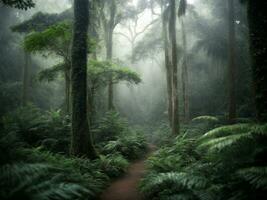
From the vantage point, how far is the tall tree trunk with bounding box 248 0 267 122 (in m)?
6.09

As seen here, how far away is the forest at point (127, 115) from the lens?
16.5ft

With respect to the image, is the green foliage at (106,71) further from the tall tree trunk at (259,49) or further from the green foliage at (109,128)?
the tall tree trunk at (259,49)

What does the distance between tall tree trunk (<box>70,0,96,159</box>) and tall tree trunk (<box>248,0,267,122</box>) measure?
5932 mm

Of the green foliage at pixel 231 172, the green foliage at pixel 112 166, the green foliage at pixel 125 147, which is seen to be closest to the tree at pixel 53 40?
the green foliage at pixel 125 147

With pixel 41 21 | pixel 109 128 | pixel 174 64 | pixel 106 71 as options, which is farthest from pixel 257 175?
pixel 41 21

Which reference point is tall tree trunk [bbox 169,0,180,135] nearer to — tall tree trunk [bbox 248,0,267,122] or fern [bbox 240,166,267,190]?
tall tree trunk [bbox 248,0,267,122]

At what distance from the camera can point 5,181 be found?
403 cm

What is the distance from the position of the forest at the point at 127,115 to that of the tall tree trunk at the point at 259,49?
2cm

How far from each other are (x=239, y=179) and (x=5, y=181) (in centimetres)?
399

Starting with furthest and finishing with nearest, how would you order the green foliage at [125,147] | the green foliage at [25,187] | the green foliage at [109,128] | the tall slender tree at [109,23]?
the tall slender tree at [109,23], the green foliage at [109,128], the green foliage at [125,147], the green foliage at [25,187]

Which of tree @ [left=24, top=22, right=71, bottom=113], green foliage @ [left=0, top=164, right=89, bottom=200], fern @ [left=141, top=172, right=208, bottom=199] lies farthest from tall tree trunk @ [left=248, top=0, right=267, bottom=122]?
tree @ [left=24, top=22, right=71, bottom=113]

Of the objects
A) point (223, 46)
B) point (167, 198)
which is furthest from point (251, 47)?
point (223, 46)

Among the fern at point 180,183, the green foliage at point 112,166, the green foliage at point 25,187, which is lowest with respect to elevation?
the green foliage at point 112,166

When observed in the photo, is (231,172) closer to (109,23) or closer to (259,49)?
(259,49)
